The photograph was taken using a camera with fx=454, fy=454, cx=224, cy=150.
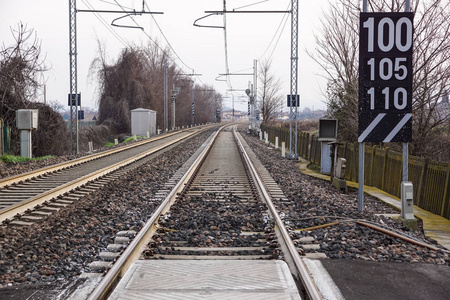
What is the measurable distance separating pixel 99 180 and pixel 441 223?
26.1 feet

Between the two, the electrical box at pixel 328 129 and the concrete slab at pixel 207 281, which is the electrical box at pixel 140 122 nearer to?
the electrical box at pixel 328 129

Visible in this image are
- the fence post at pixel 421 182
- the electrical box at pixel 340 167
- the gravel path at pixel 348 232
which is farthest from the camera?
the electrical box at pixel 340 167

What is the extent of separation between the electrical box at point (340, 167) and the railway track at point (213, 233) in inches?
87.9

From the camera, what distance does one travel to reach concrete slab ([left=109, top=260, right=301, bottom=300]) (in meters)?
3.98

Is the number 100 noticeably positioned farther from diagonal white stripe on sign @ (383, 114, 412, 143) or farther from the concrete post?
the concrete post

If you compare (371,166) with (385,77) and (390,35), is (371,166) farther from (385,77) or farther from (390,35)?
(390,35)

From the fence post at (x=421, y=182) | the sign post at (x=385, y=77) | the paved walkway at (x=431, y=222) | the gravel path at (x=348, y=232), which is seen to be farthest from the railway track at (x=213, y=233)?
the fence post at (x=421, y=182)

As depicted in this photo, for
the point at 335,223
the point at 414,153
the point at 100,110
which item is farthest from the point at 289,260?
the point at 100,110

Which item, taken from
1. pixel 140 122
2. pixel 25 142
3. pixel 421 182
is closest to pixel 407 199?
pixel 421 182

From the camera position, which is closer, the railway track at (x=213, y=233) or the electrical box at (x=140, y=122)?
the railway track at (x=213, y=233)

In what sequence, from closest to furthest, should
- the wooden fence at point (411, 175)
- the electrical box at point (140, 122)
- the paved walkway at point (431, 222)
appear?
the paved walkway at point (431, 222), the wooden fence at point (411, 175), the electrical box at point (140, 122)

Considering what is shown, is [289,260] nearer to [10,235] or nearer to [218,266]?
[218,266]

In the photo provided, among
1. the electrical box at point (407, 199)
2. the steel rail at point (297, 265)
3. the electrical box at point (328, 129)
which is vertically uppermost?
the electrical box at point (328, 129)

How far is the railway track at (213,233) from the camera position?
4.82 metres
